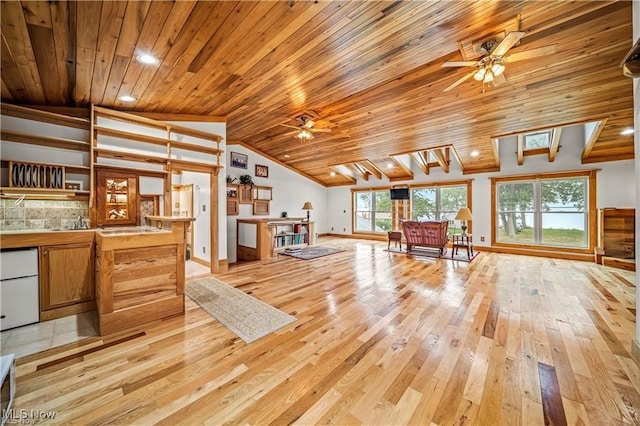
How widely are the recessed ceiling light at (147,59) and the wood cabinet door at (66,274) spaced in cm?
216

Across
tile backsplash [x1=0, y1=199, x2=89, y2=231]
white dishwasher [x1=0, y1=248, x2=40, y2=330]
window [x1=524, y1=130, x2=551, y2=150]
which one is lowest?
white dishwasher [x1=0, y1=248, x2=40, y2=330]

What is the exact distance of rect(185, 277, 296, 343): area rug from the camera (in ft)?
7.95

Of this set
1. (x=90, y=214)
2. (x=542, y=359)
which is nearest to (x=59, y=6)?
(x=90, y=214)

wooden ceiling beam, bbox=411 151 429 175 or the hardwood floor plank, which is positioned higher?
wooden ceiling beam, bbox=411 151 429 175

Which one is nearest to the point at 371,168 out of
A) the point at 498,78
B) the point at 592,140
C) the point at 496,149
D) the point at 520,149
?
the point at 496,149

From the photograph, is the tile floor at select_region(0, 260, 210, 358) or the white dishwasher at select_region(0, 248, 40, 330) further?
the white dishwasher at select_region(0, 248, 40, 330)

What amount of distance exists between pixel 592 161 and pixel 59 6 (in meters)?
9.29

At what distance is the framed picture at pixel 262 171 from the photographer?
7819mm

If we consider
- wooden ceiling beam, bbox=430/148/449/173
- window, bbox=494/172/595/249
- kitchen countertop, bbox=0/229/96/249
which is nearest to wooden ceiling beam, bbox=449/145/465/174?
wooden ceiling beam, bbox=430/148/449/173

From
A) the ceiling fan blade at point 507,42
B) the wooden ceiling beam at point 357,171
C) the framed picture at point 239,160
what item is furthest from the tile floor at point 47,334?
the wooden ceiling beam at point 357,171

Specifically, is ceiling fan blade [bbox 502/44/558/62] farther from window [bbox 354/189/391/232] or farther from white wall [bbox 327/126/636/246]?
window [bbox 354/189/391/232]

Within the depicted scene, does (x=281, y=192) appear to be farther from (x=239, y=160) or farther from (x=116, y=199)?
(x=116, y=199)

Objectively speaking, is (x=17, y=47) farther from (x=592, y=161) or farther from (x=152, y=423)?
(x=592, y=161)

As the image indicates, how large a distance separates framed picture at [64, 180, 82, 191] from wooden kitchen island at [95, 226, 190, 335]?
141cm
